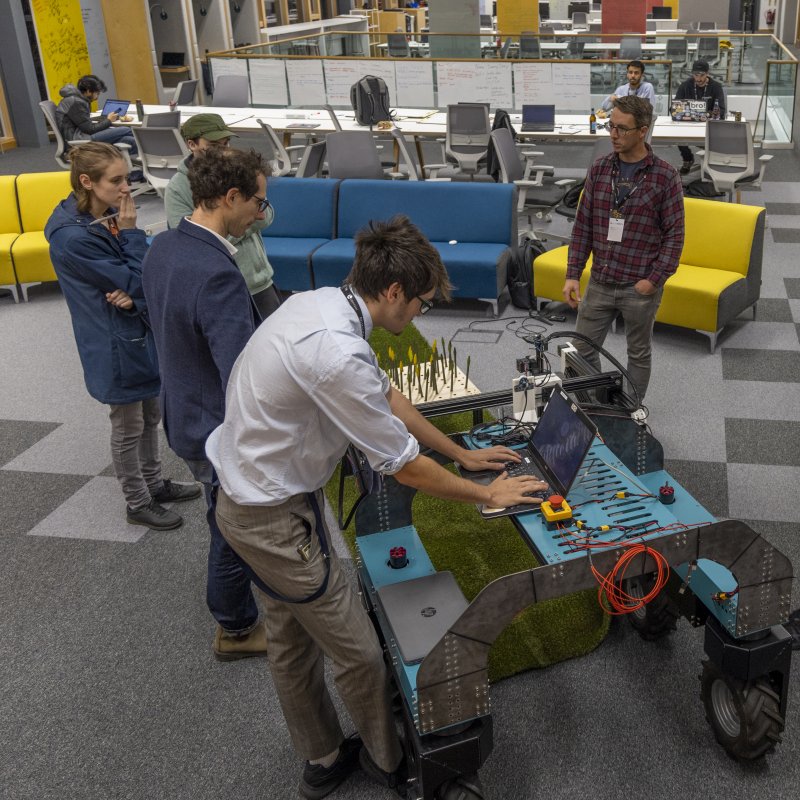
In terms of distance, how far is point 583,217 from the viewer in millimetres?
4082

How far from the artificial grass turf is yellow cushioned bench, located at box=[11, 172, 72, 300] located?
371 cm

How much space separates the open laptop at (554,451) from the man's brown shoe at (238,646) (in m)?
1.04

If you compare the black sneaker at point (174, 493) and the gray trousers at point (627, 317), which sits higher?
the gray trousers at point (627, 317)

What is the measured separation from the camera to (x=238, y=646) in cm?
303

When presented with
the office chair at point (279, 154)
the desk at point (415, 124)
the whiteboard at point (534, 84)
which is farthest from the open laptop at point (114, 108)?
the whiteboard at point (534, 84)

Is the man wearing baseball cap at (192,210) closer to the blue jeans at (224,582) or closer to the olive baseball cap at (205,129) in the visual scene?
the olive baseball cap at (205,129)

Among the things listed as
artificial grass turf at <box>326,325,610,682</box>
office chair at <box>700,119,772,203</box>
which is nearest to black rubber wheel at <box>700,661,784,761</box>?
artificial grass turf at <box>326,325,610,682</box>

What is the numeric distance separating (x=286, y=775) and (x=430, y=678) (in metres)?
0.80

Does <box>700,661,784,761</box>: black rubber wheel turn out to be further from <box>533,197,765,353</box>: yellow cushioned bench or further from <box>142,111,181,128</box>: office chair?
<box>142,111,181,128</box>: office chair

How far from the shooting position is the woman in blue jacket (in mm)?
3150

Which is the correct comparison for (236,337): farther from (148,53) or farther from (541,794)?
(148,53)

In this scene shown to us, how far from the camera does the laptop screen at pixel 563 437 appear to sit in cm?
233

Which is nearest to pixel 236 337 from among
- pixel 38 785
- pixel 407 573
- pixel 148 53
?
pixel 407 573

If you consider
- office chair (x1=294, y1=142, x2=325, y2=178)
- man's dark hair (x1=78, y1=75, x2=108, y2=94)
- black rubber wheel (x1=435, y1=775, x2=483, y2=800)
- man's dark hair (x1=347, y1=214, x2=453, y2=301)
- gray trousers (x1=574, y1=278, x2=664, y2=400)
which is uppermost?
man's dark hair (x1=78, y1=75, x2=108, y2=94)
